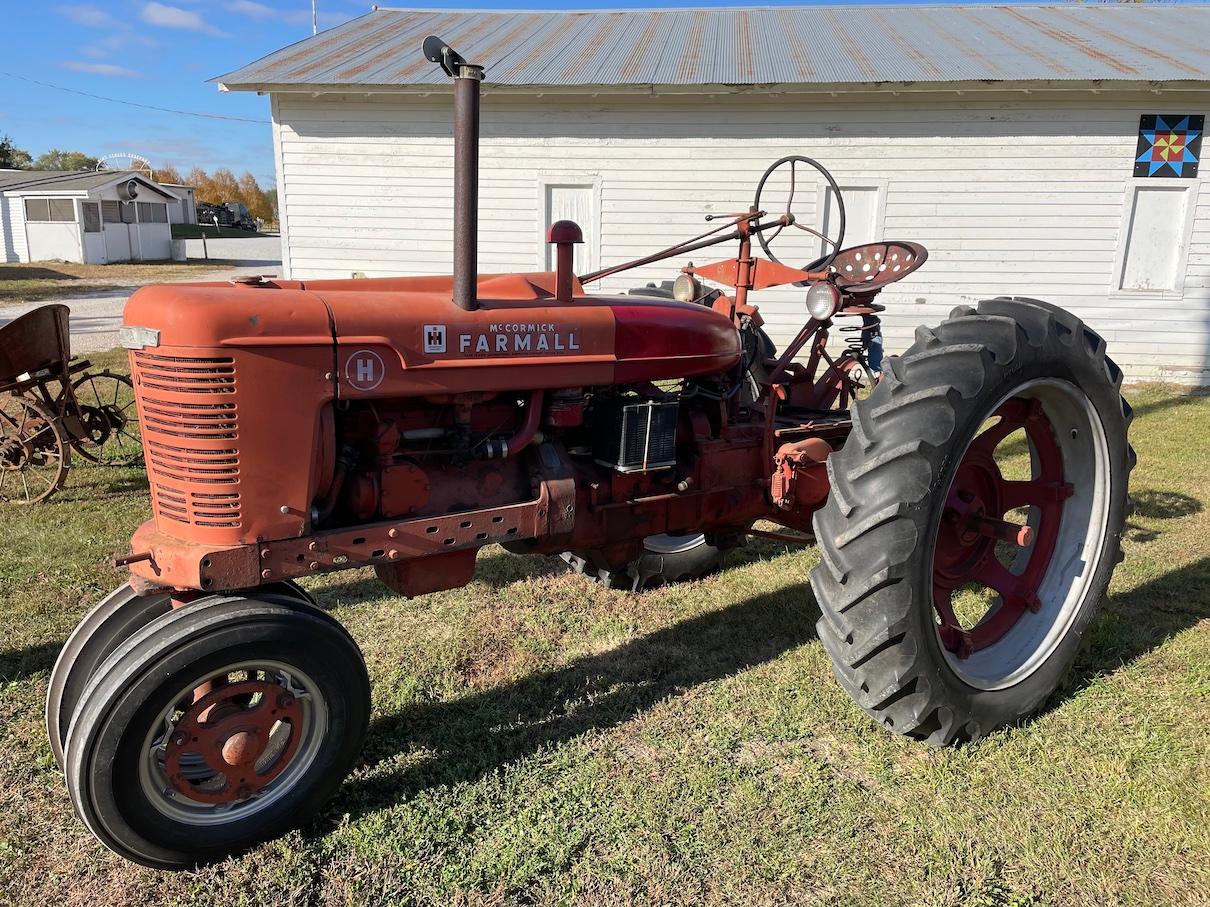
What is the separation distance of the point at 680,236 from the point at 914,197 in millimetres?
2769

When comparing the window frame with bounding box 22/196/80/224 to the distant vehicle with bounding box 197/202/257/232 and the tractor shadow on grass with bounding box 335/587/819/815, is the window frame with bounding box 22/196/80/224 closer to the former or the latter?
the distant vehicle with bounding box 197/202/257/232

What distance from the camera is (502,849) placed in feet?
7.93

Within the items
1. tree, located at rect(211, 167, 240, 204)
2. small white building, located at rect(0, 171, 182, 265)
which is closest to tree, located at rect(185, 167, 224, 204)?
tree, located at rect(211, 167, 240, 204)

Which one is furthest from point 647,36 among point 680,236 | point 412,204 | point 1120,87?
point 1120,87

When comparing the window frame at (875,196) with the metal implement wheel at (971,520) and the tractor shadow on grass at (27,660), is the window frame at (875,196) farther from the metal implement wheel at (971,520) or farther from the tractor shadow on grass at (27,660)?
the tractor shadow on grass at (27,660)

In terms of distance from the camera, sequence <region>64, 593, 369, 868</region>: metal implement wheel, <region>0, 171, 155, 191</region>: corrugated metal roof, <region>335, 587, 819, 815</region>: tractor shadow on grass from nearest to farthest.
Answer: <region>64, 593, 369, 868</region>: metal implement wheel, <region>335, 587, 819, 815</region>: tractor shadow on grass, <region>0, 171, 155, 191</region>: corrugated metal roof

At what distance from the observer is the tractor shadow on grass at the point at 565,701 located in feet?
9.03

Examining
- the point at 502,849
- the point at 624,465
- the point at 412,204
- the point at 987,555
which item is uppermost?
the point at 412,204

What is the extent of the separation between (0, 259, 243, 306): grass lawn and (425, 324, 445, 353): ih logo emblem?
57.9 ft

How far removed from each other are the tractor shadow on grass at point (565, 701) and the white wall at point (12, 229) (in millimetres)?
32733

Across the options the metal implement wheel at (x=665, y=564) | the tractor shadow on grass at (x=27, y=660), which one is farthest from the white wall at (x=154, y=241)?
the metal implement wheel at (x=665, y=564)

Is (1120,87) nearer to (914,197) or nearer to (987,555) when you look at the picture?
(914,197)

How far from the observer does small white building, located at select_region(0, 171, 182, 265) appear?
28359 mm

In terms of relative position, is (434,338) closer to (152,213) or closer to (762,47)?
(762,47)
